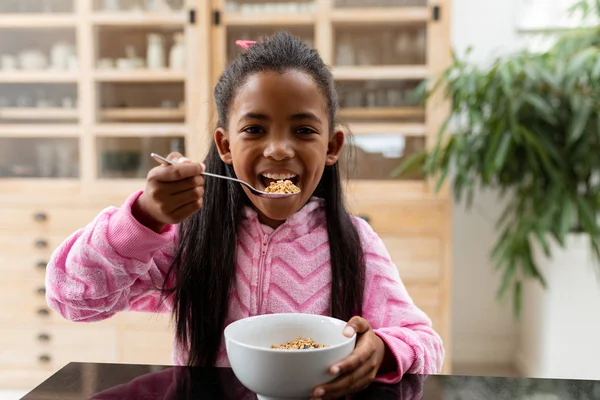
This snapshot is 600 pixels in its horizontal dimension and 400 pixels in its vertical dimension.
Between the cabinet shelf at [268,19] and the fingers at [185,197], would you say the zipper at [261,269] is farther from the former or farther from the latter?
the cabinet shelf at [268,19]

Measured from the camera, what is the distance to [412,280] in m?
2.36

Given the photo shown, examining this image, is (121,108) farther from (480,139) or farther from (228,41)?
(480,139)

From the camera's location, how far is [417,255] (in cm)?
235

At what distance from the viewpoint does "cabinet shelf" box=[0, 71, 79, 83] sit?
8.32ft

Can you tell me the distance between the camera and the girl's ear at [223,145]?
930 mm

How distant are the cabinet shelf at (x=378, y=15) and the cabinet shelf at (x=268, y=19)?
12 centimetres

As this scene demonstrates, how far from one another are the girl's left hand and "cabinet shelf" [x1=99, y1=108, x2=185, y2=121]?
2.09 metres

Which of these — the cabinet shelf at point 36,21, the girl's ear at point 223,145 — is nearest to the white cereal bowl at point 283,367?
the girl's ear at point 223,145

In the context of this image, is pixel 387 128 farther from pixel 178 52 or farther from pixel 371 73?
pixel 178 52

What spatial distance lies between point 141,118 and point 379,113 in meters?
1.12

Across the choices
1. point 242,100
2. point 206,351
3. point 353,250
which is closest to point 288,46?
point 242,100

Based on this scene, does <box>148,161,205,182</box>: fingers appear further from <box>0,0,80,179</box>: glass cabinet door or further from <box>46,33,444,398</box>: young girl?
<box>0,0,80,179</box>: glass cabinet door

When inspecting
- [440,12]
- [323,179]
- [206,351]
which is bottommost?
[206,351]

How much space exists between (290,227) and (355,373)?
0.41 metres
